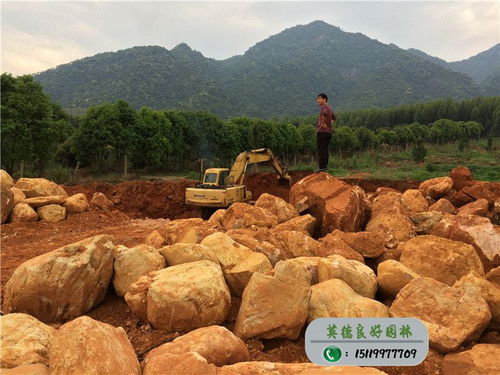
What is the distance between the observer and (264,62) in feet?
568

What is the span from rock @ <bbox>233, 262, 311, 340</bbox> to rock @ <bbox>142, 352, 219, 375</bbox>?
104 cm

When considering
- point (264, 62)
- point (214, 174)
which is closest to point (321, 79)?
point (264, 62)

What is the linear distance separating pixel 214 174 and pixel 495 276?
8212 millimetres

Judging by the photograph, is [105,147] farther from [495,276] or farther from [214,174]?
Result: [495,276]

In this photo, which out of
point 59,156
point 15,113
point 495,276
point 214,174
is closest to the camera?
point 495,276

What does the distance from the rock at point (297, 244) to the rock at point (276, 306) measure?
173 cm

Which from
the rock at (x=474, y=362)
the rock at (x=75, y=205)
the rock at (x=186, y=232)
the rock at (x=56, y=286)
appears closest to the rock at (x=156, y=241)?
the rock at (x=186, y=232)

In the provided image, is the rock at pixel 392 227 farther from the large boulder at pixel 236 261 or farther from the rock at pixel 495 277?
the large boulder at pixel 236 261

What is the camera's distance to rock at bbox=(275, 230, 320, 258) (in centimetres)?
537

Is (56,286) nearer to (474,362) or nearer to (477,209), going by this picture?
(474,362)

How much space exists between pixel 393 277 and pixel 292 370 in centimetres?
220

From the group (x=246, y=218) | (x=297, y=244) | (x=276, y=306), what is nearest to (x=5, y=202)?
(x=246, y=218)

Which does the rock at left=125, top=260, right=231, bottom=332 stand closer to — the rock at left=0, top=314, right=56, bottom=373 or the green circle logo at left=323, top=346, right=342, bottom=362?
the rock at left=0, top=314, right=56, bottom=373

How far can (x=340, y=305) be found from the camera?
3.79m
